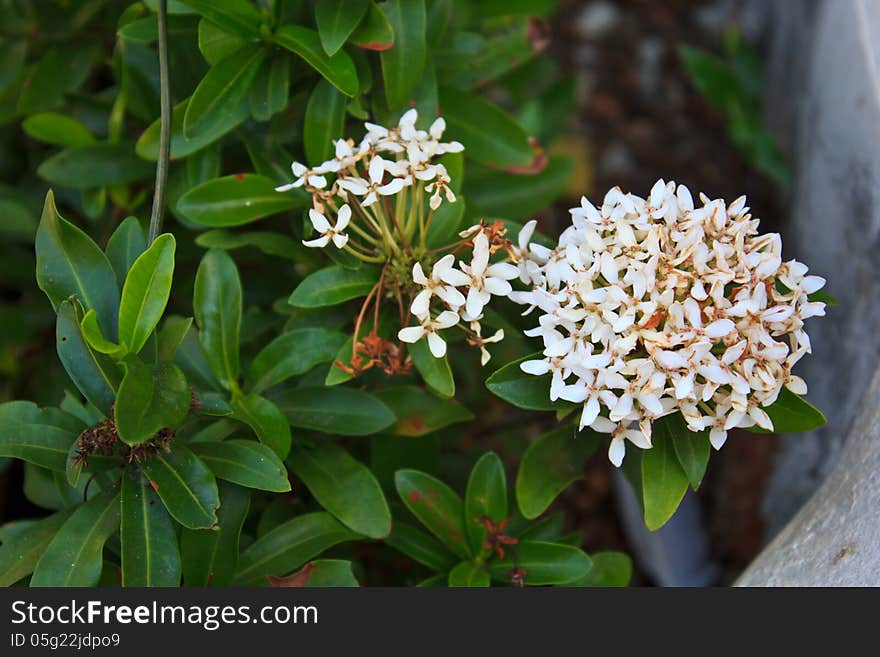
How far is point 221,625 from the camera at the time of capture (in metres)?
1.36

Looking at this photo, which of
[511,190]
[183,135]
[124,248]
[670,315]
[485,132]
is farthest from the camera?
[511,190]

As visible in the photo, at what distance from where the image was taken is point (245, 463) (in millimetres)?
1342

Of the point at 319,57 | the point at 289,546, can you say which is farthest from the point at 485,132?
the point at 289,546

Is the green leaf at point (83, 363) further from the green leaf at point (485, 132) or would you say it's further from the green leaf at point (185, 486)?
the green leaf at point (485, 132)

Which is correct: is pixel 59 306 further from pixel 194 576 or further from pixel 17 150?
pixel 17 150

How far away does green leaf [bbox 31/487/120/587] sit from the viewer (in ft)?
4.30

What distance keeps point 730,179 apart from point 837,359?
1.14 m

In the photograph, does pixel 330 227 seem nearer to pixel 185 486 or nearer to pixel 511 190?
pixel 185 486

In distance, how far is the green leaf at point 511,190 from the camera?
6.40 feet

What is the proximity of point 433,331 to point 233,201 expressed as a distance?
0.42 meters

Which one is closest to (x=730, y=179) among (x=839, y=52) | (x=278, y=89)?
(x=839, y=52)

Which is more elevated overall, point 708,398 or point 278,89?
point 278,89

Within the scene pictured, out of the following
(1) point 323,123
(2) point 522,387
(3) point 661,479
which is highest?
(1) point 323,123

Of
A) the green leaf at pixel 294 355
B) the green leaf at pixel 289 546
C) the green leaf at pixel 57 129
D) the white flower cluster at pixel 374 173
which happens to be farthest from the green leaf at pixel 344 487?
the green leaf at pixel 57 129
